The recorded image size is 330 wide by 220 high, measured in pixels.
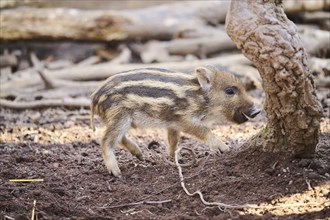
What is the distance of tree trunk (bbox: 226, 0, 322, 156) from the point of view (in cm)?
466

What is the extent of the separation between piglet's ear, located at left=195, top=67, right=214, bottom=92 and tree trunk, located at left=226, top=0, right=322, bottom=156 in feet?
4.09

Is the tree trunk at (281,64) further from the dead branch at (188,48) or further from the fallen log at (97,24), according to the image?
the fallen log at (97,24)

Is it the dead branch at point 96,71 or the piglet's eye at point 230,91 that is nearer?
the piglet's eye at point 230,91

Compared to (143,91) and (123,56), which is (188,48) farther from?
(143,91)

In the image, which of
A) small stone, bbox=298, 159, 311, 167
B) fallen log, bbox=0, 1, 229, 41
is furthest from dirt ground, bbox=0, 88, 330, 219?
fallen log, bbox=0, 1, 229, 41

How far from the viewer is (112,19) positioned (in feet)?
37.1

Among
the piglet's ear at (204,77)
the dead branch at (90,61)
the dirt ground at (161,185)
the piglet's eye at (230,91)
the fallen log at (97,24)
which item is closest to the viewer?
the dirt ground at (161,185)

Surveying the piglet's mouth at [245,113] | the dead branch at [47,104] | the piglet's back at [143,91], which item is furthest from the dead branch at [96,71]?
the piglet's back at [143,91]

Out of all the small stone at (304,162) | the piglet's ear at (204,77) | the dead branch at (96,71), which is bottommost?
the dead branch at (96,71)

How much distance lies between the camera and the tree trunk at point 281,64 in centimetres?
466

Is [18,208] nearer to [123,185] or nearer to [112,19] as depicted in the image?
[123,185]

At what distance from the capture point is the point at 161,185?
17.1 ft

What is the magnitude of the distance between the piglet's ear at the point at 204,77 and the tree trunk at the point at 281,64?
49.1 inches

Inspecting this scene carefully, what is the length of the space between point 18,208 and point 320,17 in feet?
28.3
